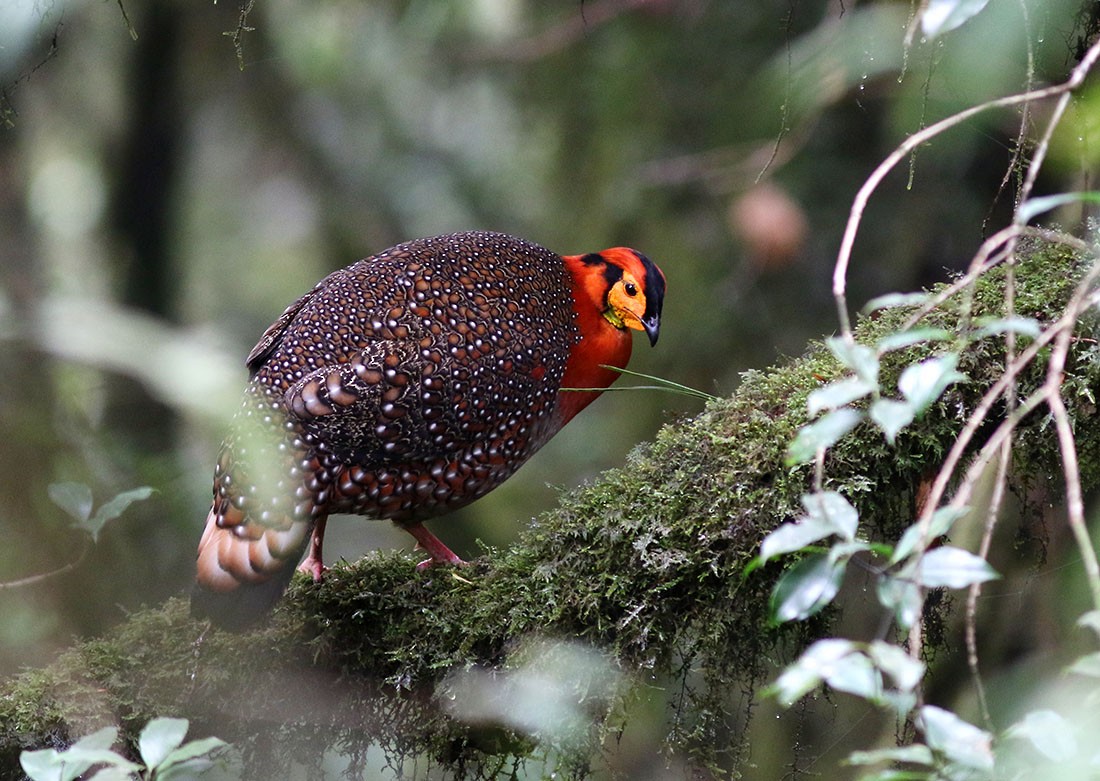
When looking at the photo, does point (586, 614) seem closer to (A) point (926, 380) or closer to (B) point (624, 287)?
(A) point (926, 380)

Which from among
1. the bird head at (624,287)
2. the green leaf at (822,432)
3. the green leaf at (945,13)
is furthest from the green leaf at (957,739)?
the bird head at (624,287)

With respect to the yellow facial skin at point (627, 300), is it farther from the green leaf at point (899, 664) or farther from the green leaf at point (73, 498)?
the green leaf at point (899, 664)

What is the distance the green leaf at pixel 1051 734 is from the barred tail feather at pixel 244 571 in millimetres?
1886

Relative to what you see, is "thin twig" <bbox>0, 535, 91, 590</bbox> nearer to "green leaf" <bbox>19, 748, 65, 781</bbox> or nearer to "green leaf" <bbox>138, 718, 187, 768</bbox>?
"green leaf" <bbox>19, 748, 65, 781</bbox>

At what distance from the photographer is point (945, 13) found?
1.31 metres

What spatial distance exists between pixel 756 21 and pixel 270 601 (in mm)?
3244

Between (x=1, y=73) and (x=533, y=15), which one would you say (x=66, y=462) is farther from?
(x=533, y=15)

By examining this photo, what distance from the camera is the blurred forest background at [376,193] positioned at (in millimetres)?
3783

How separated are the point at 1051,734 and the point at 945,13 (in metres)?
0.87

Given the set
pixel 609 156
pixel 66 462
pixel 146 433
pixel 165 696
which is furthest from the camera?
pixel 609 156

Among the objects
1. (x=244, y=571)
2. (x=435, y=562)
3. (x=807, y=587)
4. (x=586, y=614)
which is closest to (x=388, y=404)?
(x=435, y=562)

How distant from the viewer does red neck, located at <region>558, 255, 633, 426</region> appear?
3381mm

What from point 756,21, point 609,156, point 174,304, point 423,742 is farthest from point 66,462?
point 756,21

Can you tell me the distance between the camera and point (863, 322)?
8.36 feet
